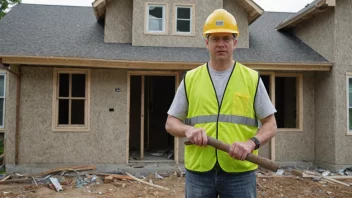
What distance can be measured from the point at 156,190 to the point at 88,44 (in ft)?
16.6

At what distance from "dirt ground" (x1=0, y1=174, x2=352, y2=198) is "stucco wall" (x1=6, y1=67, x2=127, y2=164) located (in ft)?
4.48

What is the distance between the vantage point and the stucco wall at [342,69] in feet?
29.1

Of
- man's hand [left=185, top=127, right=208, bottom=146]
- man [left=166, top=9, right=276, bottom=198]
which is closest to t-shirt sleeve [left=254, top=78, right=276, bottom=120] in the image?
man [left=166, top=9, right=276, bottom=198]

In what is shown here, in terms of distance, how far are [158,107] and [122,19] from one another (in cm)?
370

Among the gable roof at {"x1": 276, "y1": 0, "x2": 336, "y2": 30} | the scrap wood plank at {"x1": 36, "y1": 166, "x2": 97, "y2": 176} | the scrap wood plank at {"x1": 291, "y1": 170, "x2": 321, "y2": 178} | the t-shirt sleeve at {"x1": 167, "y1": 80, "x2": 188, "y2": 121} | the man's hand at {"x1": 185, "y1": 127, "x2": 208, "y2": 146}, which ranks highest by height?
the gable roof at {"x1": 276, "y1": 0, "x2": 336, "y2": 30}

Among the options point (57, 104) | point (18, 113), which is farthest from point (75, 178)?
point (18, 113)

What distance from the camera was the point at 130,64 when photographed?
842 cm

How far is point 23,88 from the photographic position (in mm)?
8555

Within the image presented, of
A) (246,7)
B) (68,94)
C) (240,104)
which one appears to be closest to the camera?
(240,104)

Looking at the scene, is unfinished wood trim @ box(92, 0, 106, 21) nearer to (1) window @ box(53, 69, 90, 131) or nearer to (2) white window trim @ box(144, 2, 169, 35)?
(2) white window trim @ box(144, 2, 169, 35)

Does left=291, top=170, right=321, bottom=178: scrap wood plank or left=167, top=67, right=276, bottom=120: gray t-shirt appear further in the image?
left=291, top=170, right=321, bottom=178: scrap wood plank

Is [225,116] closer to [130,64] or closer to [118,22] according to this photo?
[130,64]

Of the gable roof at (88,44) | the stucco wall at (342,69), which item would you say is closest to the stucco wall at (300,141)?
the stucco wall at (342,69)

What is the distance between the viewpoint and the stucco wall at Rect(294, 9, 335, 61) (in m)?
9.20
